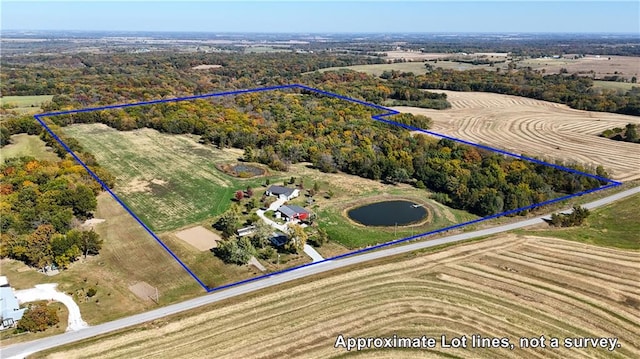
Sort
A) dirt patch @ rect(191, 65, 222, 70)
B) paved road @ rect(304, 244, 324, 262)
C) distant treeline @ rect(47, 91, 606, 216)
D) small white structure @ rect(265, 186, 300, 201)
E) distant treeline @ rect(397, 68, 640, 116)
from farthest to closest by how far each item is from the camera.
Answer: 1. dirt patch @ rect(191, 65, 222, 70)
2. distant treeline @ rect(397, 68, 640, 116)
3. distant treeline @ rect(47, 91, 606, 216)
4. small white structure @ rect(265, 186, 300, 201)
5. paved road @ rect(304, 244, 324, 262)

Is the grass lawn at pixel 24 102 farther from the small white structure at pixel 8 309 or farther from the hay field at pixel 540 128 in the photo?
the hay field at pixel 540 128

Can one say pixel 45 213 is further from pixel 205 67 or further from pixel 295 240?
pixel 205 67

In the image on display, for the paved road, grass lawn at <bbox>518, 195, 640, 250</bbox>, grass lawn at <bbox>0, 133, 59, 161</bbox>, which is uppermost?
grass lawn at <bbox>0, 133, 59, 161</bbox>

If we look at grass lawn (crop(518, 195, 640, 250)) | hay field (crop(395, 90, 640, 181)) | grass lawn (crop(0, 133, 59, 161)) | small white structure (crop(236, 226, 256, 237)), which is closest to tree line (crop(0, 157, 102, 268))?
small white structure (crop(236, 226, 256, 237))

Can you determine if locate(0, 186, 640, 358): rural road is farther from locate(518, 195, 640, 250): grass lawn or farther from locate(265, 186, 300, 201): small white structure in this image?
locate(265, 186, 300, 201): small white structure

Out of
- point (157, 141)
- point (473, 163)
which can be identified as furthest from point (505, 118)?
point (157, 141)

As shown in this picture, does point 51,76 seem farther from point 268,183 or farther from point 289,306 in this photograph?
point 289,306
